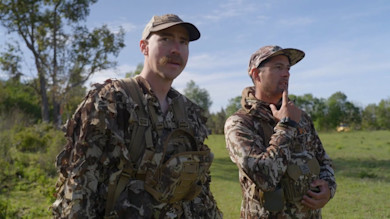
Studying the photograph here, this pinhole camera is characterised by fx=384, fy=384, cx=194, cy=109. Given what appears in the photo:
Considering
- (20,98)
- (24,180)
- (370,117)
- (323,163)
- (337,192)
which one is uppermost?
(20,98)

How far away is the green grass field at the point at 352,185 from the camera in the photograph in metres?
7.12

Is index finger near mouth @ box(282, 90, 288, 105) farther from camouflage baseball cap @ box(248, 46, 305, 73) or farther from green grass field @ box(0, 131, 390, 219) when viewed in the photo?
green grass field @ box(0, 131, 390, 219)

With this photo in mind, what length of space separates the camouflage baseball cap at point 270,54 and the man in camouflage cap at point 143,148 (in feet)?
3.27

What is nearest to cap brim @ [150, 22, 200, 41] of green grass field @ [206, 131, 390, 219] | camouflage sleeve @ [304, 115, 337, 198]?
camouflage sleeve @ [304, 115, 337, 198]

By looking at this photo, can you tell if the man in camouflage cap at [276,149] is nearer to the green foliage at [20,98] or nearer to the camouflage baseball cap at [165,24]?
the camouflage baseball cap at [165,24]

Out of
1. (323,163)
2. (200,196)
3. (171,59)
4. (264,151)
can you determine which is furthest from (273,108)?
(171,59)

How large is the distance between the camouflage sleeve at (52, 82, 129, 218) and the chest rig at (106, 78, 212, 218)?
7cm

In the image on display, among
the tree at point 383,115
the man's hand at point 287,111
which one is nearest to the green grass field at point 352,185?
the man's hand at point 287,111

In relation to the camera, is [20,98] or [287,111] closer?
[287,111]

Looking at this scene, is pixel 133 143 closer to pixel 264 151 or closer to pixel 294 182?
pixel 264 151

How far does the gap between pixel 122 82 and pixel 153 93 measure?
19cm

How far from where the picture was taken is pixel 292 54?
11.0ft

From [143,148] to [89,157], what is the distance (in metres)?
0.30

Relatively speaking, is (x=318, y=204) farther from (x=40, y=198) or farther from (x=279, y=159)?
(x=40, y=198)
